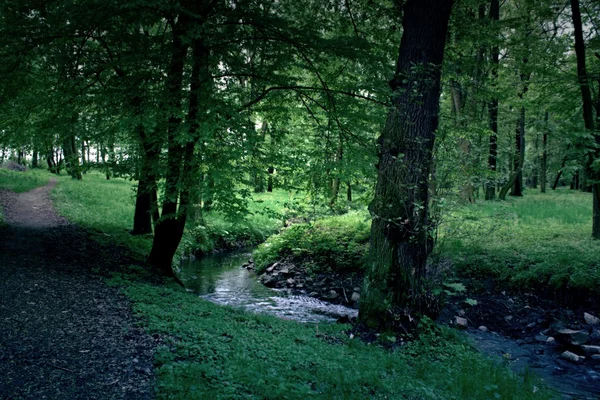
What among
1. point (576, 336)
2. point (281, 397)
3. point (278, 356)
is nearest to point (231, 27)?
point (278, 356)

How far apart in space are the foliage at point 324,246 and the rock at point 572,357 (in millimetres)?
5738

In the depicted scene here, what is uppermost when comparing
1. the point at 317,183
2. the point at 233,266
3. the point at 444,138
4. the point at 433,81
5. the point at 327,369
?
the point at 433,81

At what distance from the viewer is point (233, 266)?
15.1 meters

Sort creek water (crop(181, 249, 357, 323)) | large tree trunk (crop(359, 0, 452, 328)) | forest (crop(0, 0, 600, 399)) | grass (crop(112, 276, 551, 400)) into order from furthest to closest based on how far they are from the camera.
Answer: creek water (crop(181, 249, 357, 323)) → large tree trunk (crop(359, 0, 452, 328)) → forest (crop(0, 0, 600, 399)) → grass (crop(112, 276, 551, 400))

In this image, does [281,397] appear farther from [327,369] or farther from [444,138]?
[444,138]

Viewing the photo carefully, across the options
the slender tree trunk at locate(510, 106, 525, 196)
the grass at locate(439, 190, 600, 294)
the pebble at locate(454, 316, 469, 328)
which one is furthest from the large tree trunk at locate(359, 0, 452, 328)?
the slender tree trunk at locate(510, 106, 525, 196)

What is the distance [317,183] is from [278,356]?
16.4 ft

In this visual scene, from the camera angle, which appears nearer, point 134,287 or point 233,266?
point 134,287

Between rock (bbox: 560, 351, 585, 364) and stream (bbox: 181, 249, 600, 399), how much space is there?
117mm

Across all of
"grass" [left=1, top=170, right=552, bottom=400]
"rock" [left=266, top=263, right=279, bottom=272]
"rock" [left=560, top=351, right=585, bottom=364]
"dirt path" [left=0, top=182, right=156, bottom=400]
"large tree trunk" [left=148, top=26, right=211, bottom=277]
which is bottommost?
"rock" [left=266, top=263, right=279, bottom=272]

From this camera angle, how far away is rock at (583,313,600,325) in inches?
301

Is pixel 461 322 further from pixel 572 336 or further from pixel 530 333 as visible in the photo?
pixel 572 336

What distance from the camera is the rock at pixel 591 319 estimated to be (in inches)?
301

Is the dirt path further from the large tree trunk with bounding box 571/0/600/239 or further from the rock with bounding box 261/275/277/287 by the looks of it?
the large tree trunk with bounding box 571/0/600/239
